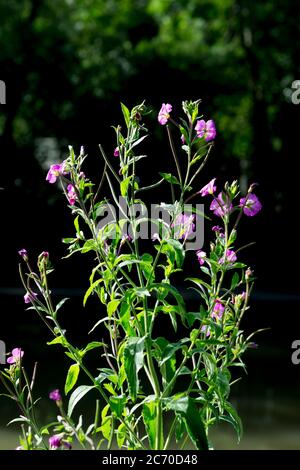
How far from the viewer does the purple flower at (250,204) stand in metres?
1.96

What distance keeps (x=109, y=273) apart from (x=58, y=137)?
1217cm

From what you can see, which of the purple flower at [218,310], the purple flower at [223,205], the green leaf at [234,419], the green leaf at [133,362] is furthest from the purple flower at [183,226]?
the green leaf at [234,419]

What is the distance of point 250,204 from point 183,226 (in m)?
0.18

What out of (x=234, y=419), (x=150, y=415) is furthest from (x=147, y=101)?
(x=150, y=415)

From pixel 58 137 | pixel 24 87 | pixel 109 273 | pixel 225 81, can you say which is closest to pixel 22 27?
pixel 24 87

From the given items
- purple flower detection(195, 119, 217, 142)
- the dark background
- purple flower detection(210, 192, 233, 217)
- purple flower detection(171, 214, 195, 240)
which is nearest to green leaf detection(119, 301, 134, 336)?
purple flower detection(171, 214, 195, 240)

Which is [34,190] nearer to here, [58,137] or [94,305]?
[58,137]

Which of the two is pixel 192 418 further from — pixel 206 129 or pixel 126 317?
pixel 206 129

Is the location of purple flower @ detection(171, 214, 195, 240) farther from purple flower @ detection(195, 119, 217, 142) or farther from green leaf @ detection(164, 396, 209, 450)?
green leaf @ detection(164, 396, 209, 450)

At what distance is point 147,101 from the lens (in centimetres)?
1372

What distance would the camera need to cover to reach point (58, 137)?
544 inches

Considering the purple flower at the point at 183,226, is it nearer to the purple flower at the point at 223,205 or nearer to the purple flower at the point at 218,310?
the purple flower at the point at 223,205

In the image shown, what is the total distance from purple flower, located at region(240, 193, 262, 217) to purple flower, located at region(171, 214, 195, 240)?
0.43 feet

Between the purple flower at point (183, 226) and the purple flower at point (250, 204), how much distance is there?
13cm
